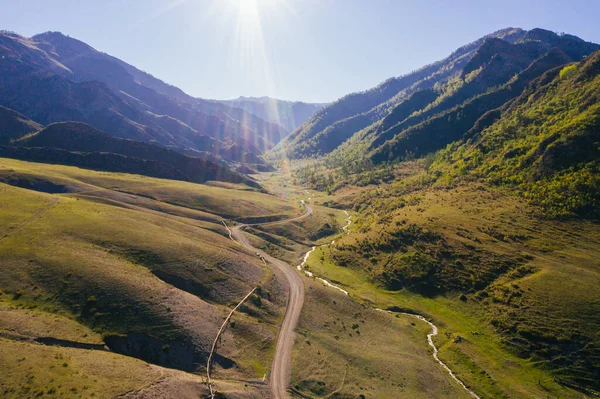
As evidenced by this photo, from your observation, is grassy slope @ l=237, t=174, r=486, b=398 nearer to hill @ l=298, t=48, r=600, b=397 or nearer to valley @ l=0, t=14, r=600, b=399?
valley @ l=0, t=14, r=600, b=399

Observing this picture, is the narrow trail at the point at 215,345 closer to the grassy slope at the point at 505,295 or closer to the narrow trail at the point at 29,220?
the grassy slope at the point at 505,295

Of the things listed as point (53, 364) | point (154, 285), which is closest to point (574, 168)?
point (154, 285)

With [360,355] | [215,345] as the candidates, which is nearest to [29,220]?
[215,345]

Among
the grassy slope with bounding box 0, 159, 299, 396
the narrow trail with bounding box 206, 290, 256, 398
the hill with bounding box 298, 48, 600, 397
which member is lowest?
the narrow trail with bounding box 206, 290, 256, 398

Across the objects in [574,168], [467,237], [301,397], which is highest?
[574,168]

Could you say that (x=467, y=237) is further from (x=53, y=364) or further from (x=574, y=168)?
(x=53, y=364)

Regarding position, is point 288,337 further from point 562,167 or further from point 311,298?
point 562,167

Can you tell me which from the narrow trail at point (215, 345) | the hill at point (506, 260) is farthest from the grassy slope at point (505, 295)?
the narrow trail at point (215, 345)

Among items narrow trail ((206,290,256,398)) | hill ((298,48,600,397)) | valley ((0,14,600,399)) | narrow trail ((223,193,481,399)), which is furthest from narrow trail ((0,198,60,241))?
hill ((298,48,600,397))
